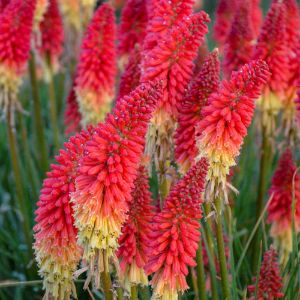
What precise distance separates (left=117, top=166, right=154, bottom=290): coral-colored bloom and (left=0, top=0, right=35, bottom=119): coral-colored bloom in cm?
176

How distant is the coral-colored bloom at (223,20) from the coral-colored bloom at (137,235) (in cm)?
344

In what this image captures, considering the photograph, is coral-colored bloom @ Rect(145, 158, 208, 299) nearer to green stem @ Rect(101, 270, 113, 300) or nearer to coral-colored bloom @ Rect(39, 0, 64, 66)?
green stem @ Rect(101, 270, 113, 300)

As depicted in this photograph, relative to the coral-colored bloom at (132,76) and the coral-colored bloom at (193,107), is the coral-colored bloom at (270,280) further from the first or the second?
the coral-colored bloom at (132,76)

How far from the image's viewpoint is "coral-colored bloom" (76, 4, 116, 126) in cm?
446

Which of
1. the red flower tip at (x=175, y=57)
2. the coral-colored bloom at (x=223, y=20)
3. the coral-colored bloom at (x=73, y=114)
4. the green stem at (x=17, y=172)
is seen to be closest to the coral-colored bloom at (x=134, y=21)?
the coral-colored bloom at (x=73, y=114)

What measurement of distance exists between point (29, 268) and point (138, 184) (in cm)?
207

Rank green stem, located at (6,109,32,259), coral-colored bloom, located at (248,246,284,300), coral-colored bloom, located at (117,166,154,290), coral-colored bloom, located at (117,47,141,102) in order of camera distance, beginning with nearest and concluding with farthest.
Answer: coral-colored bloom, located at (117,166,154,290)
coral-colored bloom, located at (248,246,284,300)
coral-colored bloom, located at (117,47,141,102)
green stem, located at (6,109,32,259)

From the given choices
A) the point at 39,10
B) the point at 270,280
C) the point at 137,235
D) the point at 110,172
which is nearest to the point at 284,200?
the point at 270,280

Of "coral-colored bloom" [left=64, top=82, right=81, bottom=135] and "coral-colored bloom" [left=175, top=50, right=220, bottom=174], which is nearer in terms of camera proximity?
"coral-colored bloom" [left=175, top=50, right=220, bottom=174]

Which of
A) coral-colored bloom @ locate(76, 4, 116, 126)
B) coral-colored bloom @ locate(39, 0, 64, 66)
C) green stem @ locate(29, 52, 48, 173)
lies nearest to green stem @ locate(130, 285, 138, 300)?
coral-colored bloom @ locate(76, 4, 116, 126)

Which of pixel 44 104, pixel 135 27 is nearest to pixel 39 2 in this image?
pixel 135 27

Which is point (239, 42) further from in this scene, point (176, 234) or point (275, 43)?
point (176, 234)

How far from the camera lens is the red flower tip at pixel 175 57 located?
328cm

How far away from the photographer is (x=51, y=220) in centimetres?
302
